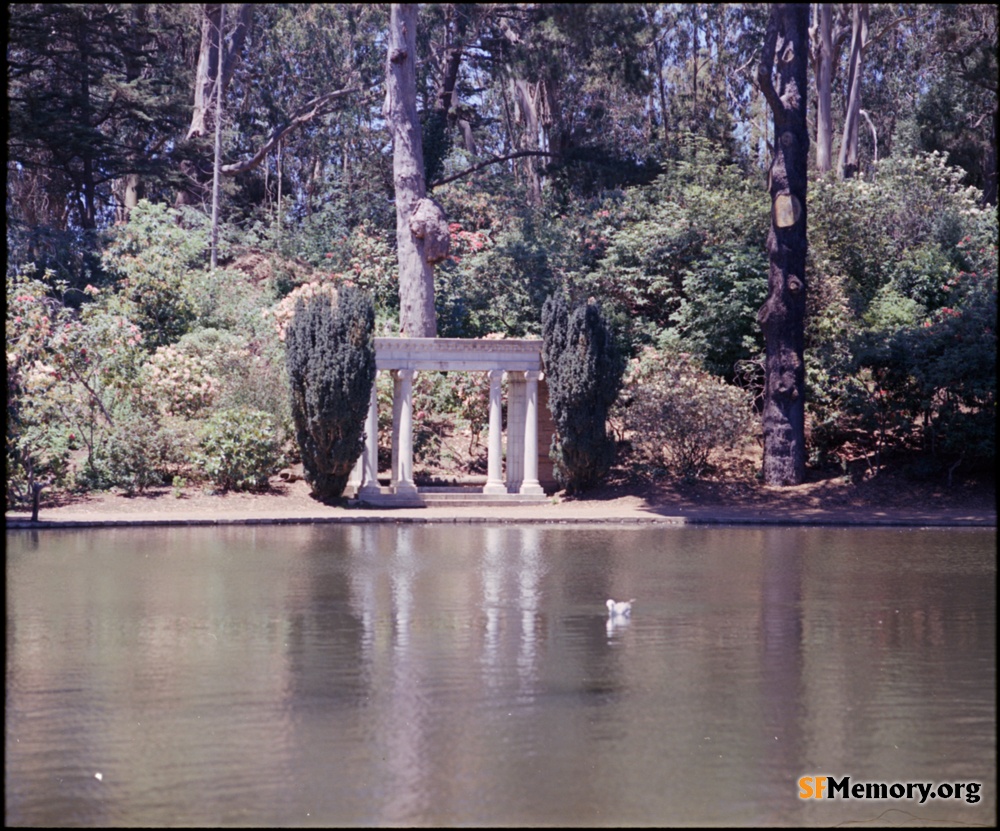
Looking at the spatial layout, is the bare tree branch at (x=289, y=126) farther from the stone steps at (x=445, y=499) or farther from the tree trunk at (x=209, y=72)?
the stone steps at (x=445, y=499)

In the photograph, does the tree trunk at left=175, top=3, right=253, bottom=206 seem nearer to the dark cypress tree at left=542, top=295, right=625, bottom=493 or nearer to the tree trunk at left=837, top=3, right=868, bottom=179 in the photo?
the dark cypress tree at left=542, top=295, right=625, bottom=493

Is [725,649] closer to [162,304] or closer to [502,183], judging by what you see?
[162,304]

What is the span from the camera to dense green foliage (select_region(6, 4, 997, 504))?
22828 mm

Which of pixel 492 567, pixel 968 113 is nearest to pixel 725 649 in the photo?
pixel 492 567

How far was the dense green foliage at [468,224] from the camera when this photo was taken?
22.8m

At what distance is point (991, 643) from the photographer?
9914 millimetres

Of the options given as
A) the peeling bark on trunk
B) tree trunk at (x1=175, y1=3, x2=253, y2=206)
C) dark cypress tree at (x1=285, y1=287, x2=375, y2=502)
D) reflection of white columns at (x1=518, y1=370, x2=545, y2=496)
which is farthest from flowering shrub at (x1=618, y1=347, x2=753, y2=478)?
tree trunk at (x1=175, y1=3, x2=253, y2=206)

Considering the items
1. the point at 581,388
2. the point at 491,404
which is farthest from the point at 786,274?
the point at 491,404

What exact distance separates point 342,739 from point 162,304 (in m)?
23.2

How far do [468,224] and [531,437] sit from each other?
11103mm

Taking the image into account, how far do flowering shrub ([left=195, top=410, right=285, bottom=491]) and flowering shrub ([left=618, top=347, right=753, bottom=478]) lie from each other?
25.2 ft

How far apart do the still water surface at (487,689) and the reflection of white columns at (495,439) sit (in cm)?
888

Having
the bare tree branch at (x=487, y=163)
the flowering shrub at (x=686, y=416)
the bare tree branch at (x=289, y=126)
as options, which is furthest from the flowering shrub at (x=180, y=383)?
the bare tree branch at (x=487, y=163)

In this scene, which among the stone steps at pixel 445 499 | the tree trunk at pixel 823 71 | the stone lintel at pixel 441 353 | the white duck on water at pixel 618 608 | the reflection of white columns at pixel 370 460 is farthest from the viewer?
the tree trunk at pixel 823 71
